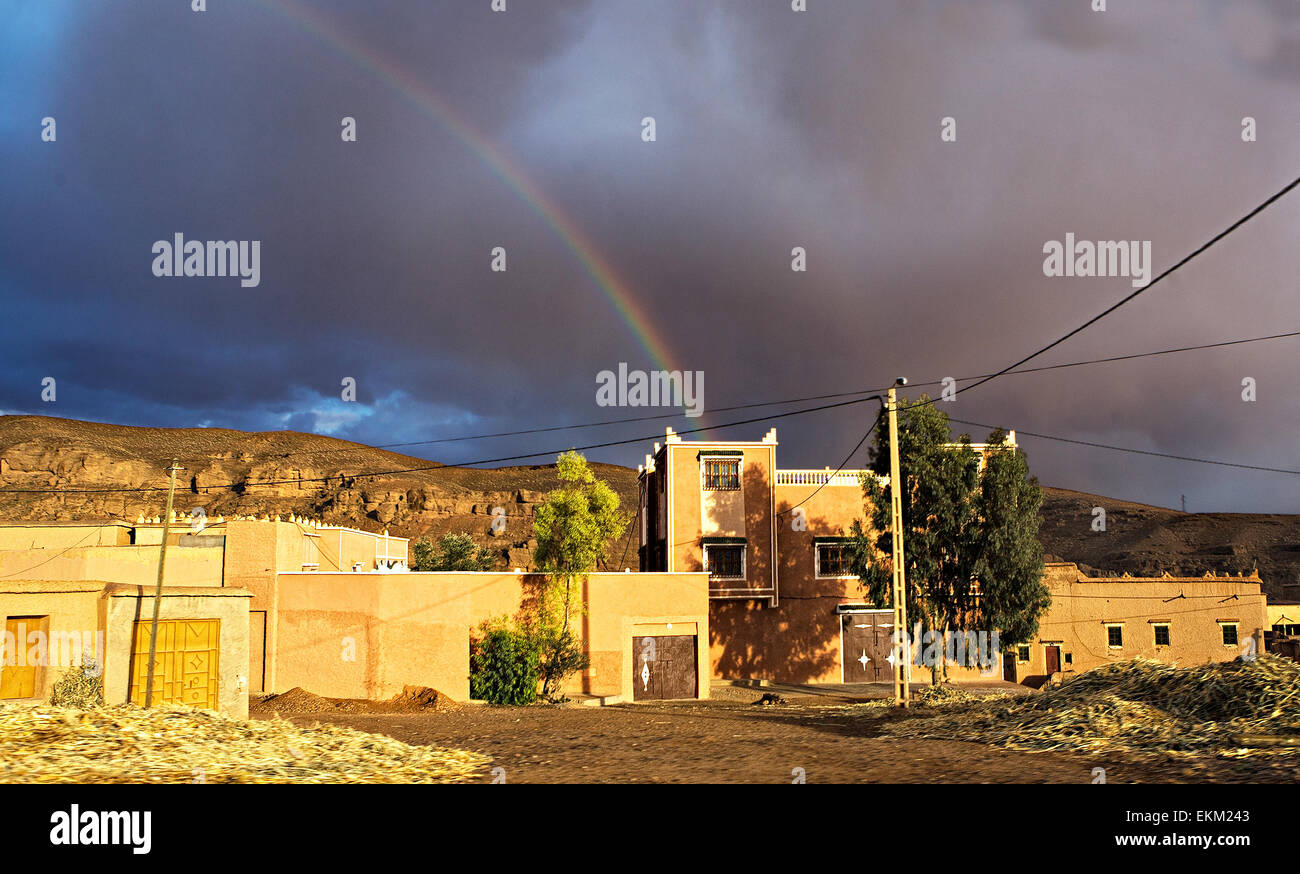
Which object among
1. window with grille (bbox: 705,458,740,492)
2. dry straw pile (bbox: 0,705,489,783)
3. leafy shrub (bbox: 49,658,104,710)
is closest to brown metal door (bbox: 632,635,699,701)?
window with grille (bbox: 705,458,740,492)

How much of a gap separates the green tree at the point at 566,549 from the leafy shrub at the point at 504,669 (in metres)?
1.06

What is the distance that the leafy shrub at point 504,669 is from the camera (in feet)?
119

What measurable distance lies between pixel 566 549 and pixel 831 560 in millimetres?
15603

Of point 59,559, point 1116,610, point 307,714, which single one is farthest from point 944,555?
point 59,559

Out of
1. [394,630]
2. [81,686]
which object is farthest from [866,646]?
[81,686]

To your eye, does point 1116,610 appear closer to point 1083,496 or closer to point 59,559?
point 59,559

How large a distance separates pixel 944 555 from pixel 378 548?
3225 centimetres

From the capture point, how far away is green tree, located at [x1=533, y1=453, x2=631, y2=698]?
37750 millimetres

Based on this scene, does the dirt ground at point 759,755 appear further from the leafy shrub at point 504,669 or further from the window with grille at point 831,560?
the window with grille at point 831,560

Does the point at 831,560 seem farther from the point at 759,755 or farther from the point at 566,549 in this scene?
the point at 759,755

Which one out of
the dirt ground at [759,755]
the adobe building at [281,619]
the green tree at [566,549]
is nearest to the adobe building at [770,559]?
the green tree at [566,549]

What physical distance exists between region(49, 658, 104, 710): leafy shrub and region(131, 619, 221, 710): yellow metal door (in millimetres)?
956

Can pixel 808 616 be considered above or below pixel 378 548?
below

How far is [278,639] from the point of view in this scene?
118 feet
